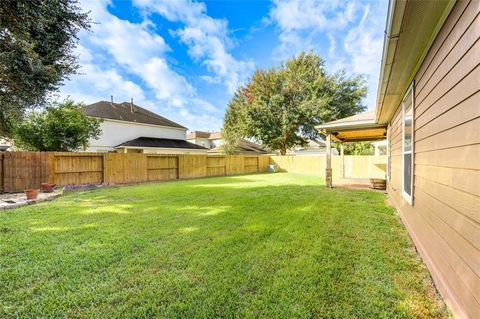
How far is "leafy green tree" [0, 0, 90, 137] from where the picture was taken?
19.6 ft

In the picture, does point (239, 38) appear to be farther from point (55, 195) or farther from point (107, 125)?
point (55, 195)

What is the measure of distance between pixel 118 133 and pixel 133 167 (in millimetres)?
8925

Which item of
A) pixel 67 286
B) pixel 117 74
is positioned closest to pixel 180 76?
pixel 117 74

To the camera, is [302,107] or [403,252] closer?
[403,252]

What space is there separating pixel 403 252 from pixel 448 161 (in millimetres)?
1600

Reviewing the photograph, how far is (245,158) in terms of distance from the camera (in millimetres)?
17672

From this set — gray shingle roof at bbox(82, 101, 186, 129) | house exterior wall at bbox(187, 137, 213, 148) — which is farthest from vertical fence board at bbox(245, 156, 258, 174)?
house exterior wall at bbox(187, 137, 213, 148)

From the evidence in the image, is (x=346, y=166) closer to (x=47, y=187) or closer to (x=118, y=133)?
(x=47, y=187)

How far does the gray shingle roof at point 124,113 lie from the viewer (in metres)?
17.7

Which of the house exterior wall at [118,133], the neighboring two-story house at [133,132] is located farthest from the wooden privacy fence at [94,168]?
the house exterior wall at [118,133]

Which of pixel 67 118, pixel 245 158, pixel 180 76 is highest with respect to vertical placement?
pixel 180 76

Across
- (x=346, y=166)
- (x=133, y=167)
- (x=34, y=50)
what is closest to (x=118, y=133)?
(x=133, y=167)

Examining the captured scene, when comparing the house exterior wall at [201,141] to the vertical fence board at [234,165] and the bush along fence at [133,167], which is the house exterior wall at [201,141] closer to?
the bush along fence at [133,167]

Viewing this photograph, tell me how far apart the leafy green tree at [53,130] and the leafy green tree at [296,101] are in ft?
43.3
